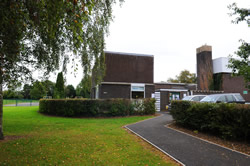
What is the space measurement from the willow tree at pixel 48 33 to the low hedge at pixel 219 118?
18.3 feet

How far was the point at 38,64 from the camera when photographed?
6418 mm

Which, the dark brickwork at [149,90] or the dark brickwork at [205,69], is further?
the dark brickwork at [205,69]

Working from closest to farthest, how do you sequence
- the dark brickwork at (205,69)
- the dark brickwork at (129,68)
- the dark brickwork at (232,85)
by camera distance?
the dark brickwork at (129,68) < the dark brickwork at (232,85) < the dark brickwork at (205,69)

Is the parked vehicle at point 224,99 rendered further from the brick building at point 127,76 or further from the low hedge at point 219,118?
the brick building at point 127,76

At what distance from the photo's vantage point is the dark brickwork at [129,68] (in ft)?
72.3

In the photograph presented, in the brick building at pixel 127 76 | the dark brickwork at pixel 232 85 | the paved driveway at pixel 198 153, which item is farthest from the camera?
the dark brickwork at pixel 232 85

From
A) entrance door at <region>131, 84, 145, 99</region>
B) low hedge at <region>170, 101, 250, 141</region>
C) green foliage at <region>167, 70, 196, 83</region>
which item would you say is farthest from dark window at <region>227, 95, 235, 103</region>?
green foliage at <region>167, 70, 196, 83</region>

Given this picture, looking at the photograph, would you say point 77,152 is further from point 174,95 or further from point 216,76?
point 216,76

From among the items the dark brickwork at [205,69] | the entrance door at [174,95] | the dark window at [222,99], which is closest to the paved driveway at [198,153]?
the dark window at [222,99]

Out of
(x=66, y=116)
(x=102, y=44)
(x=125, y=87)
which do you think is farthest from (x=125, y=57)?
(x=102, y=44)

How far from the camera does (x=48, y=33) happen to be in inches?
205

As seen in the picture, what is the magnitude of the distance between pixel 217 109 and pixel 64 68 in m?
7.04

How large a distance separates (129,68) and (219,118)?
16.1 meters

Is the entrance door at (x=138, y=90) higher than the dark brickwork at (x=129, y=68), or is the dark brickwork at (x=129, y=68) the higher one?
the dark brickwork at (x=129, y=68)
